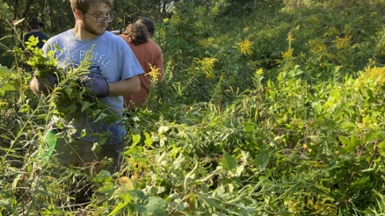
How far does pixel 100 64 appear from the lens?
3033 millimetres

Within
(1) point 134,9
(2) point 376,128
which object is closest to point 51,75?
(2) point 376,128

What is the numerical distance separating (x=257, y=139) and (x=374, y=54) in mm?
4559

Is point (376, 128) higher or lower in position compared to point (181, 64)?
higher

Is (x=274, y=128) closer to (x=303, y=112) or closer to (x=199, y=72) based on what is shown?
(x=303, y=112)

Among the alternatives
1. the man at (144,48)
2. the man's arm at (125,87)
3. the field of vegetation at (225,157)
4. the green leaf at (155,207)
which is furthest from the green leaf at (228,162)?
the man at (144,48)

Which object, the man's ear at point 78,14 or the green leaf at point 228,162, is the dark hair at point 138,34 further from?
the green leaf at point 228,162

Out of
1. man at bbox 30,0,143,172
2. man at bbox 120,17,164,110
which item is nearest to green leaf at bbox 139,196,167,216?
man at bbox 30,0,143,172

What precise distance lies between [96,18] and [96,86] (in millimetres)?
438

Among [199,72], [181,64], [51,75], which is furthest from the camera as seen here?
[181,64]

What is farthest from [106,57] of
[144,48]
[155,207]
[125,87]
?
[144,48]

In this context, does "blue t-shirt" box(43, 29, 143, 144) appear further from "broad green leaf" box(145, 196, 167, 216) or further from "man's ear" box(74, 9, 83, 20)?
"broad green leaf" box(145, 196, 167, 216)

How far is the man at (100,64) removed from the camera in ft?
9.59

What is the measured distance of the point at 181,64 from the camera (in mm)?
6262

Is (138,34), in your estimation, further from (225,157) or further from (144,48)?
(225,157)
